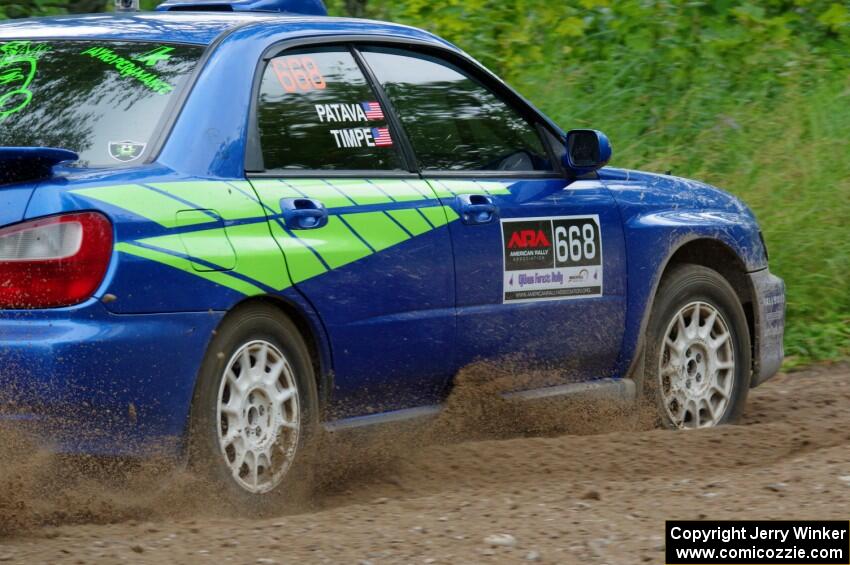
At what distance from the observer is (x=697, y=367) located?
656 centimetres

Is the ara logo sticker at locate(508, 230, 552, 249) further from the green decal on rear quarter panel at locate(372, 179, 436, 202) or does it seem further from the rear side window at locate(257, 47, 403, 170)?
Answer: the rear side window at locate(257, 47, 403, 170)

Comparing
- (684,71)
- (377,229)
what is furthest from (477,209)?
(684,71)

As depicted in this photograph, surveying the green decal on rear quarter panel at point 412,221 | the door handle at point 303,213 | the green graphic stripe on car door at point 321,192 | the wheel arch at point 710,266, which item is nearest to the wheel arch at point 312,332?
the door handle at point 303,213

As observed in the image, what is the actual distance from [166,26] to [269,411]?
141 centimetres

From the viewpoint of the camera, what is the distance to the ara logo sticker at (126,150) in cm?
457

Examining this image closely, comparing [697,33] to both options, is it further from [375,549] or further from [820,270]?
[375,549]

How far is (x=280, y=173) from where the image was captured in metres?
4.92

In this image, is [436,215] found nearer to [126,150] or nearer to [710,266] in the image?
[126,150]

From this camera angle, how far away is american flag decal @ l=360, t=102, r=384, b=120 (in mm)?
5371

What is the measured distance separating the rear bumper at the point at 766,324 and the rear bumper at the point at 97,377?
10.7ft

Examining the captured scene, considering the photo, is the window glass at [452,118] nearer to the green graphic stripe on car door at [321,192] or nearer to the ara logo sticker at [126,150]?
the green graphic stripe on car door at [321,192]

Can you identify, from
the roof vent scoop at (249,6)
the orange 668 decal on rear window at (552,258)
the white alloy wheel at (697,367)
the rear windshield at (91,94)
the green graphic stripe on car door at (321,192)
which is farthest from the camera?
the white alloy wheel at (697,367)

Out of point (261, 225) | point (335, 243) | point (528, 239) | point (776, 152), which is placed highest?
point (261, 225)

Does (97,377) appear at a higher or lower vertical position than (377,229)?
lower
